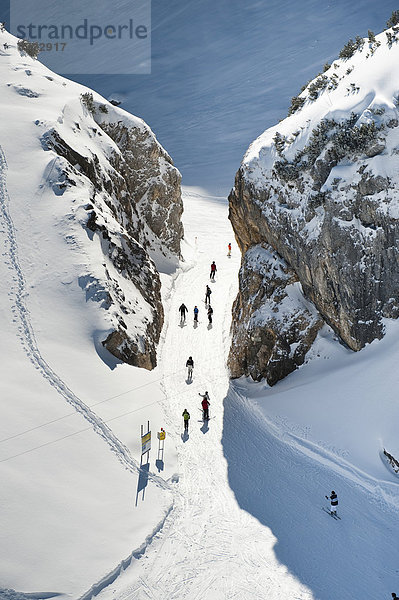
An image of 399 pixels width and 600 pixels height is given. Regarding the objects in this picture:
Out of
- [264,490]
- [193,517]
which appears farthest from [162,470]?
[264,490]

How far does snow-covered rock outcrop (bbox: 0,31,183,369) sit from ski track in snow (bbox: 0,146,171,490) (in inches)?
53.7

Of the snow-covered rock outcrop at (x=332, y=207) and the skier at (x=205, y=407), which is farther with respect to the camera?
the skier at (x=205, y=407)

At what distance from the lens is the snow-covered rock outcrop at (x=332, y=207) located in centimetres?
Answer: 1981

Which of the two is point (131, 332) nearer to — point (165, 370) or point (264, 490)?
point (165, 370)

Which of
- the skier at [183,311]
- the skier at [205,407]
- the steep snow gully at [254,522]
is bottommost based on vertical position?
the skier at [183,311]

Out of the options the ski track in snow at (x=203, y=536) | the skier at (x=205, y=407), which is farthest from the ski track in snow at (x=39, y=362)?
the skier at (x=205, y=407)

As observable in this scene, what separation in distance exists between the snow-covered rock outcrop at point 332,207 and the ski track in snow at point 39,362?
8.03m

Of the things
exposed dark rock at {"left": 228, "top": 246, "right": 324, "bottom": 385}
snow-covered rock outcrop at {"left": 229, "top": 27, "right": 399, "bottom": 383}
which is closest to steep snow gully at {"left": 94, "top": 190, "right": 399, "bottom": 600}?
exposed dark rock at {"left": 228, "top": 246, "right": 324, "bottom": 385}

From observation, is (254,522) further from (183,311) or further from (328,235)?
(183,311)

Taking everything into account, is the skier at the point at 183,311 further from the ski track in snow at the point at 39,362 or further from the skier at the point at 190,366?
the ski track in snow at the point at 39,362

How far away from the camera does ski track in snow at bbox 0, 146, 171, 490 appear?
16781mm

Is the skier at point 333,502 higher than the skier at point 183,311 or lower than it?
higher

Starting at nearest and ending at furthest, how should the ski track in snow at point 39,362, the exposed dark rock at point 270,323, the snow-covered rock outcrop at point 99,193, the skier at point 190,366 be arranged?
the ski track in snow at point 39,362 < the exposed dark rock at point 270,323 < the snow-covered rock outcrop at point 99,193 < the skier at point 190,366

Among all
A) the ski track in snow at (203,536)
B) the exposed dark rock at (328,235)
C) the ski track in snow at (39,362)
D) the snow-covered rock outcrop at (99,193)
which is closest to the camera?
the ski track in snow at (203,536)
